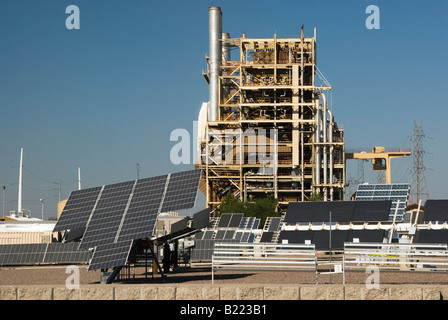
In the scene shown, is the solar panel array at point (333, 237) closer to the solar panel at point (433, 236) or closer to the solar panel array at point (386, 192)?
the solar panel at point (433, 236)

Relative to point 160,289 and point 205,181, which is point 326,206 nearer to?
point 160,289

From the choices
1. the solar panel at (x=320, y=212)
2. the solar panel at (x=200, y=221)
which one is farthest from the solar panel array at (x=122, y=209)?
the solar panel at (x=320, y=212)

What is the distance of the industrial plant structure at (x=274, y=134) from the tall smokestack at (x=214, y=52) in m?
0.75

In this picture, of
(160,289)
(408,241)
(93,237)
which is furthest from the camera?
(408,241)

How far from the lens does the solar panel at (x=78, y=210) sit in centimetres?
2841

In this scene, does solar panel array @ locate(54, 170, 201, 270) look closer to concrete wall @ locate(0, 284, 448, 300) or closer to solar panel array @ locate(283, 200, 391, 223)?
concrete wall @ locate(0, 284, 448, 300)

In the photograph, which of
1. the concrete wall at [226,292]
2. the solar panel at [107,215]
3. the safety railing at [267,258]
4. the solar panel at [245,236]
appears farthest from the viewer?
the solar panel at [245,236]

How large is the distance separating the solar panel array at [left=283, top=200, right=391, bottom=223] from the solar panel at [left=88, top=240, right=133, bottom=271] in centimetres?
1797

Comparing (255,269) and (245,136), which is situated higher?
(245,136)

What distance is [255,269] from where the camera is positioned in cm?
3106

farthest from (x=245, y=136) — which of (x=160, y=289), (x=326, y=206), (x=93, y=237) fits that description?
(x=160, y=289)

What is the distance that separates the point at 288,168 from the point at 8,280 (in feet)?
213

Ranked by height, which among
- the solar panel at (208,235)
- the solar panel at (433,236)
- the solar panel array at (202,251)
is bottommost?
the solar panel at (208,235)

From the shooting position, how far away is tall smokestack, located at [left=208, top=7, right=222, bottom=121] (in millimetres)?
99062
